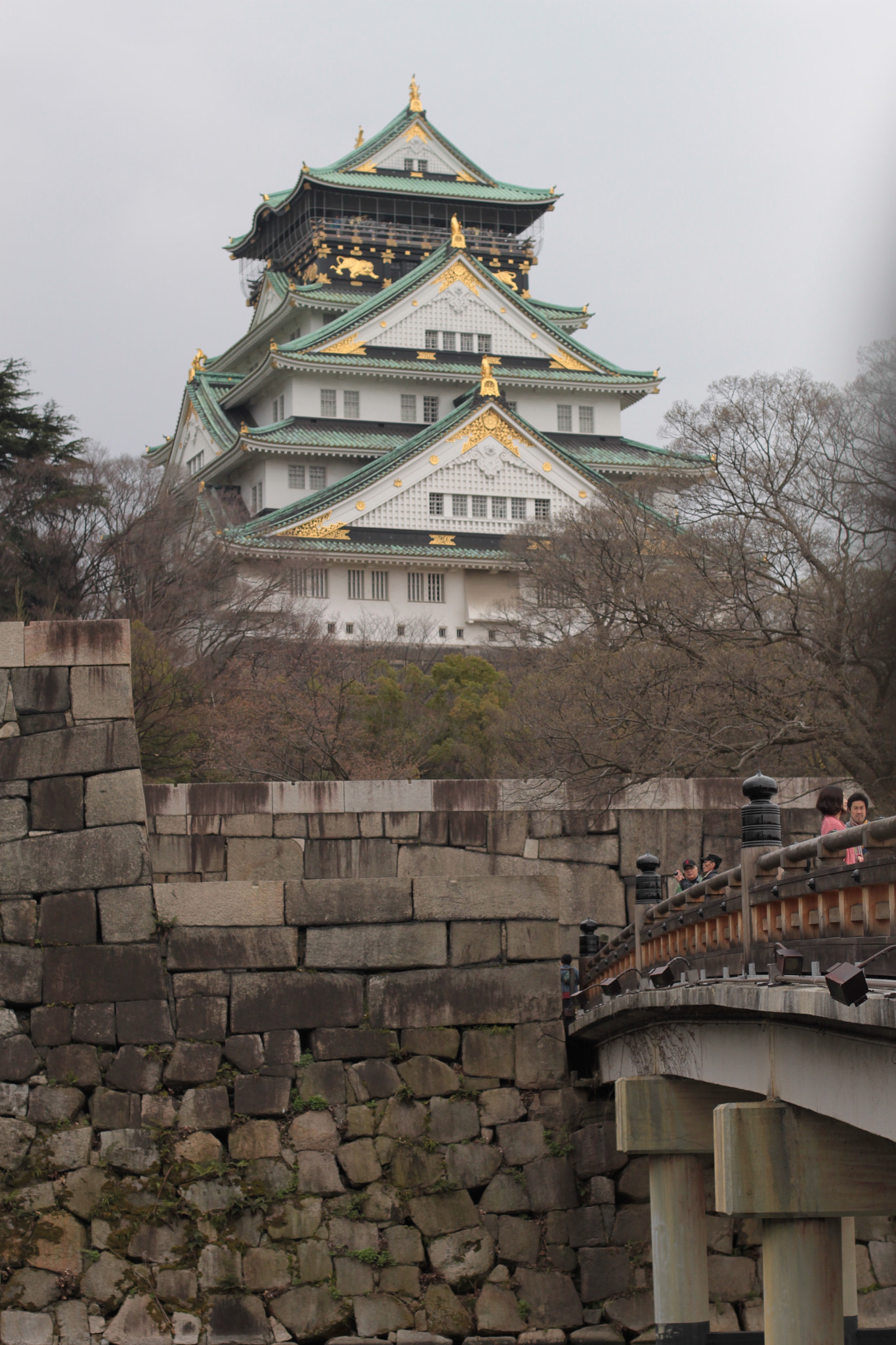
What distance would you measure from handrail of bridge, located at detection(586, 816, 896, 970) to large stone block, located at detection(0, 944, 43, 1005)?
468cm

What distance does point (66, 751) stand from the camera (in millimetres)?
13430

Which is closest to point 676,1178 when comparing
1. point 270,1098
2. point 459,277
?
point 270,1098

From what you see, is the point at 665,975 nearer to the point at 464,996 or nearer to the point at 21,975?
the point at 464,996

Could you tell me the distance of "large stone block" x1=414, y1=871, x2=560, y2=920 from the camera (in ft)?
45.1

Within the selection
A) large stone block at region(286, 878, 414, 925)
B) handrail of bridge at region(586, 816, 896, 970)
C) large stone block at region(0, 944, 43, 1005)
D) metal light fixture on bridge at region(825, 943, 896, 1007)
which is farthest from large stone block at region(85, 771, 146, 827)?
metal light fixture on bridge at region(825, 943, 896, 1007)

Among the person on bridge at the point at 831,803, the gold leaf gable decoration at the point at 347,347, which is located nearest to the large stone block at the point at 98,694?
the person on bridge at the point at 831,803

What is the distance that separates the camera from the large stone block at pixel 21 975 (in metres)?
13.3

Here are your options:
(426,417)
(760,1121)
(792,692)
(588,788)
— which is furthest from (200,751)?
(426,417)

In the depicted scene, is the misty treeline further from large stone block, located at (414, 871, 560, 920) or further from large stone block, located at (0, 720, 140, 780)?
large stone block, located at (0, 720, 140, 780)

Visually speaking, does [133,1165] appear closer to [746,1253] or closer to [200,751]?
[746,1253]

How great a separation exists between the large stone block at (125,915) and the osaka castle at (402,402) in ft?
56.2

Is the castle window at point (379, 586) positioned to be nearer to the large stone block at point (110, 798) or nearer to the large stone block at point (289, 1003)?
the large stone block at point (110, 798)

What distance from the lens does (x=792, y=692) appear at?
1778 cm

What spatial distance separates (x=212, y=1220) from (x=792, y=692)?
830 cm
